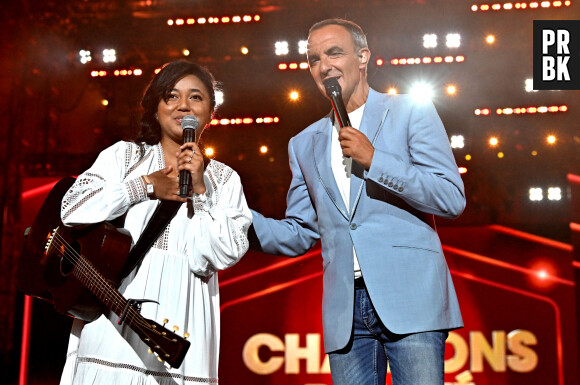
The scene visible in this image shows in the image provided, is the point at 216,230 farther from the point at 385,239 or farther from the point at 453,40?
the point at 453,40

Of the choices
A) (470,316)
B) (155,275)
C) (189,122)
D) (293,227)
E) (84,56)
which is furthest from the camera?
(84,56)

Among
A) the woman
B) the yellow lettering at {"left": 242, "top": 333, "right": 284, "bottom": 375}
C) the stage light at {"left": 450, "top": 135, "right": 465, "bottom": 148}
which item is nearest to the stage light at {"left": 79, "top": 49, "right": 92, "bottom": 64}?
the yellow lettering at {"left": 242, "top": 333, "right": 284, "bottom": 375}

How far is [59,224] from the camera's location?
2098 millimetres

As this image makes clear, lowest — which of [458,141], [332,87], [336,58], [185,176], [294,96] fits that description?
[185,176]

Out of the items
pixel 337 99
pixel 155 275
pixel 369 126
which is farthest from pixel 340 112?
pixel 155 275

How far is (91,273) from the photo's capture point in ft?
6.39

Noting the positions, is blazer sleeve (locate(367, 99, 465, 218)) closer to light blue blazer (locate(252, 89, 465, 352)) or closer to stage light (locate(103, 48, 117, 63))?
light blue blazer (locate(252, 89, 465, 352))

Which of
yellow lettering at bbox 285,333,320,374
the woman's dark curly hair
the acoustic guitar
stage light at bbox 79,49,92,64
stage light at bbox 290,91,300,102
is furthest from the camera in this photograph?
stage light at bbox 79,49,92,64

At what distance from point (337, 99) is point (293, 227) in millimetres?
535

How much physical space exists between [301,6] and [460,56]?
1.75 m

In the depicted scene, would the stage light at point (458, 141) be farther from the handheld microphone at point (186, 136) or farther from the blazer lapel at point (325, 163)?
the handheld microphone at point (186, 136)

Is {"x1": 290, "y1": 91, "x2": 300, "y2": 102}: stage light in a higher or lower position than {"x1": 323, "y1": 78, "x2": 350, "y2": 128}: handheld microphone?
higher

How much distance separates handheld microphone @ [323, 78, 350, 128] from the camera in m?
2.04

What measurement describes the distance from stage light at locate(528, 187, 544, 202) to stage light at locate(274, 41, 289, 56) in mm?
2957
